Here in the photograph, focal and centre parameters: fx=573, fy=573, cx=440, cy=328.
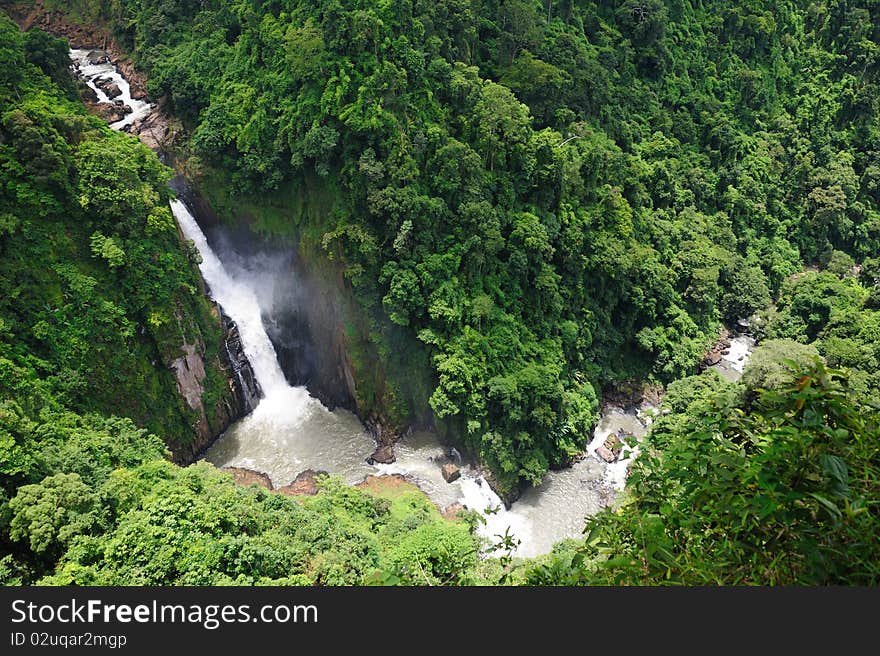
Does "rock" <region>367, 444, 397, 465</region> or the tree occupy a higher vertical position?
the tree

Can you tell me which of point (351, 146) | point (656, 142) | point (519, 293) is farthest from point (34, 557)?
point (656, 142)

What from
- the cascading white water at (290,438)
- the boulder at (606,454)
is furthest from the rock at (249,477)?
the boulder at (606,454)

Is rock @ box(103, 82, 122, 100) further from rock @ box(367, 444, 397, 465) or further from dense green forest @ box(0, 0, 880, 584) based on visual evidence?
rock @ box(367, 444, 397, 465)

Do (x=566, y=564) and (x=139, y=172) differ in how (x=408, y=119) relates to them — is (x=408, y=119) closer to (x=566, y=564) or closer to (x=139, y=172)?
(x=139, y=172)

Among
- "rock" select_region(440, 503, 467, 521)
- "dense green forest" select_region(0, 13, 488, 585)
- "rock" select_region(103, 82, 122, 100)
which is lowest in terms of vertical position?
"rock" select_region(440, 503, 467, 521)

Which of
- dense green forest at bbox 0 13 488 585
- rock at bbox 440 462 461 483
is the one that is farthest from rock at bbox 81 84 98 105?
rock at bbox 440 462 461 483

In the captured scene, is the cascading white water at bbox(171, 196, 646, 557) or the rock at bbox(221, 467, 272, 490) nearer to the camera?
the rock at bbox(221, 467, 272, 490)

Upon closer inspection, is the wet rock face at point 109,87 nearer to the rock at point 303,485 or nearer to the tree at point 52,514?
the rock at point 303,485
